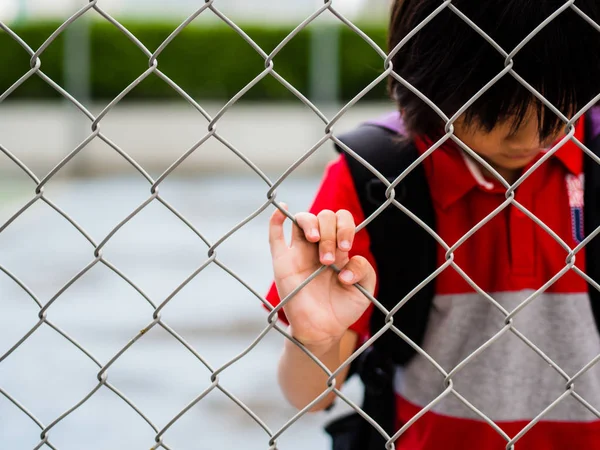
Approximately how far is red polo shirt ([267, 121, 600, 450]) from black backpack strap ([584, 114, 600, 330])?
11mm

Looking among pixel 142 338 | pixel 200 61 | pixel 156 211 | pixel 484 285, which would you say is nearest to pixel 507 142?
pixel 484 285

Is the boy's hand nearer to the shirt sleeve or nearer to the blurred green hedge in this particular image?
the shirt sleeve

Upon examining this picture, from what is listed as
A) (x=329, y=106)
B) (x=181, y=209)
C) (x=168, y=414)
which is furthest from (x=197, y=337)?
(x=329, y=106)

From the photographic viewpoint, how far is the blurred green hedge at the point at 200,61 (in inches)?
360

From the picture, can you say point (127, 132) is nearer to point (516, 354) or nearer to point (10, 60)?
point (10, 60)

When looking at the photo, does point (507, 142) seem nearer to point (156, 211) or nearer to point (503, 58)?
point (503, 58)

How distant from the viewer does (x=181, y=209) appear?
19.9 feet

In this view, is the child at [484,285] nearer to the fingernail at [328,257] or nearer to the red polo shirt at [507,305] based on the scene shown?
the red polo shirt at [507,305]

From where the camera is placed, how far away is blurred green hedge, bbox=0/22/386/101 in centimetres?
916

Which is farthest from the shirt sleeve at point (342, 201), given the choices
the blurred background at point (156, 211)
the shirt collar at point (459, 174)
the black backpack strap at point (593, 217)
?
the blurred background at point (156, 211)

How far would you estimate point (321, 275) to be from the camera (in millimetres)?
957

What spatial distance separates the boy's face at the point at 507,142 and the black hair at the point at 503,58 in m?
0.01

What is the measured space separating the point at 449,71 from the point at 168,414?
173 cm

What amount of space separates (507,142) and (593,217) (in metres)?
0.21
